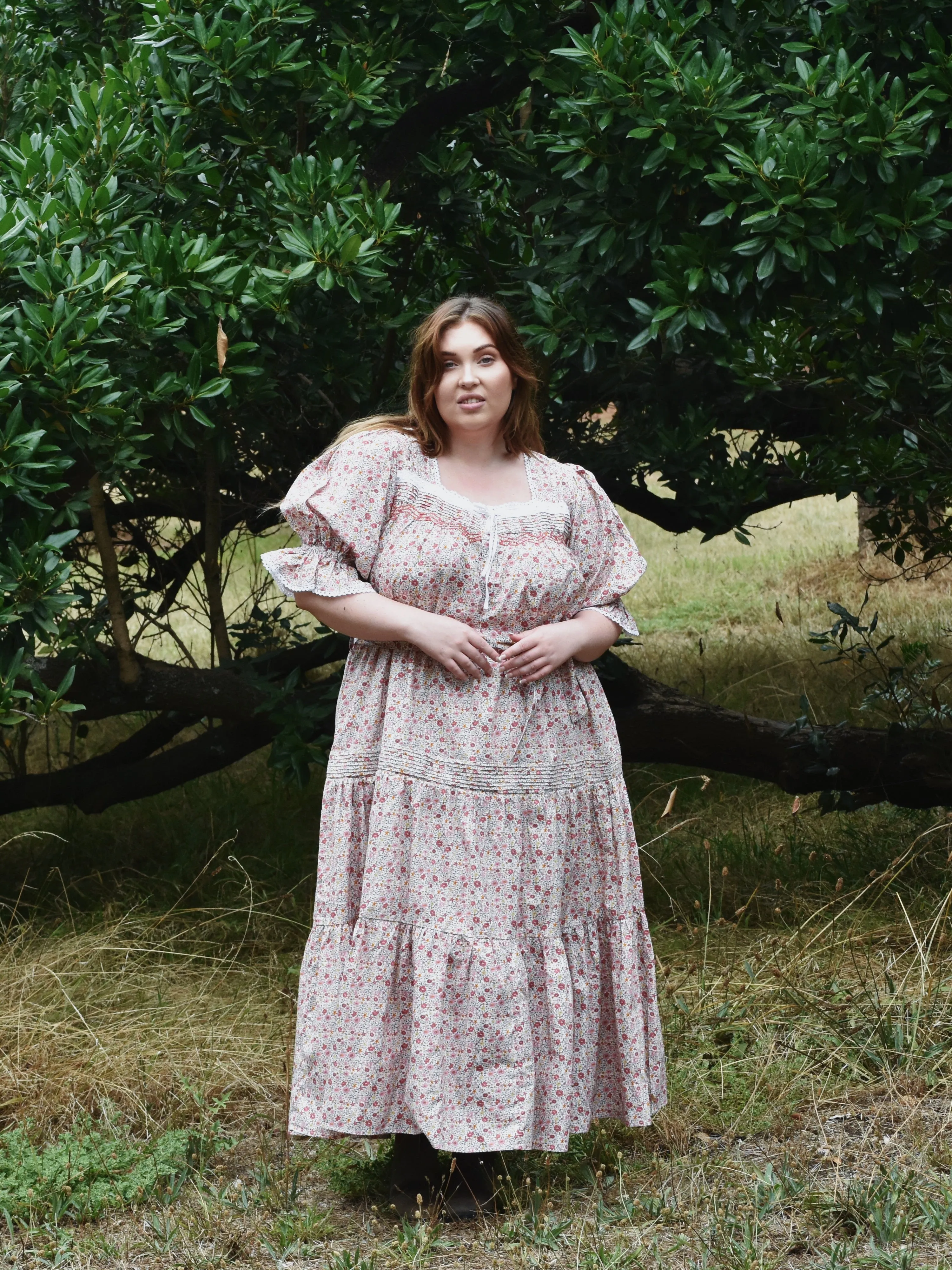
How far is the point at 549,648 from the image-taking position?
2.98 m

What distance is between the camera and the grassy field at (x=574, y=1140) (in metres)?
3.00

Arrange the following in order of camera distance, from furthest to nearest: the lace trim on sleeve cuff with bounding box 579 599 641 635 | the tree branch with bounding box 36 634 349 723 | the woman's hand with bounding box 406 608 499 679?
the tree branch with bounding box 36 634 349 723
the lace trim on sleeve cuff with bounding box 579 599 641 635
the woman's hand with bounding box 406 608 499 679

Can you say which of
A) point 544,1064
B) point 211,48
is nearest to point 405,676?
point 544,1064

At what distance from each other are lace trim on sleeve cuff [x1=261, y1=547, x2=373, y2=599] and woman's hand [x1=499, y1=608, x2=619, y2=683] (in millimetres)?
327

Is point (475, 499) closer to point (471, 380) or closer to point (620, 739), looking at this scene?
point (471, 380)

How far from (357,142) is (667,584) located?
6.72m

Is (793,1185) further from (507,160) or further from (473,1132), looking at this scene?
(507,160)

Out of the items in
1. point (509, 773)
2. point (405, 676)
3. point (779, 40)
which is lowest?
point (509, 773)

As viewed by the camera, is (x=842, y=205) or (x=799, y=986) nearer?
(x=842, y=205)

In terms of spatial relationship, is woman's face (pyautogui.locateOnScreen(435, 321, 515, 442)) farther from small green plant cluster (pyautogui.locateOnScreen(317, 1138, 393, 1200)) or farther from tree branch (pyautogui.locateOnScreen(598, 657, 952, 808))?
tree branch (pyautogui.locateOnScreen(598, 657, 952, 808))

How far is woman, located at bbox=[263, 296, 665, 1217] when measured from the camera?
2924 mm

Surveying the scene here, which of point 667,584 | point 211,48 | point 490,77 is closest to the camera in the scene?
point 211,48

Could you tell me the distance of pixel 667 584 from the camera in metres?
11.0

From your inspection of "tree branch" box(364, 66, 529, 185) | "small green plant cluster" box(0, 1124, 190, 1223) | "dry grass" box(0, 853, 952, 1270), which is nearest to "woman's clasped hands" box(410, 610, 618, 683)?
"dry grass" box(0, 853, 952, 1270)
